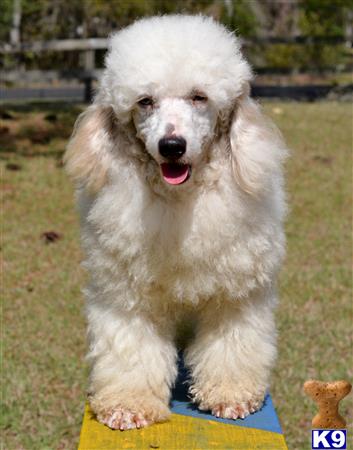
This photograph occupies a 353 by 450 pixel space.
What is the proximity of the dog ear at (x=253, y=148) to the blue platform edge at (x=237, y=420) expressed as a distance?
3.10ft

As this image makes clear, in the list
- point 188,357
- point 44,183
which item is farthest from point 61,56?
point 188,357

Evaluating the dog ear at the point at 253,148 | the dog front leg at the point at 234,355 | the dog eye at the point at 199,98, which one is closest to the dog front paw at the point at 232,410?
the dog front leg at the point at 234,355

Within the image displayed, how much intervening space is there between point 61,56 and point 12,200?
1337 centimetres

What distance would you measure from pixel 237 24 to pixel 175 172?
1038 centimetres

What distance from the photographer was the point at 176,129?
2965 mm

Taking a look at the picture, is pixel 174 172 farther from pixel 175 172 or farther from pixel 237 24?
pixel 237 24

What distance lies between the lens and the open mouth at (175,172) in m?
3.08

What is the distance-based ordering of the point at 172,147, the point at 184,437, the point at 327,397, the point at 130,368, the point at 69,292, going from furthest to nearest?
the point at 69,292, the point at 130,368, the point at 184,437, the point at 172,147, the point at 327,397

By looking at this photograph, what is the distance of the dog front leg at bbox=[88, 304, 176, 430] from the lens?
3328 millimetres

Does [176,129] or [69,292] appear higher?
[176,129]

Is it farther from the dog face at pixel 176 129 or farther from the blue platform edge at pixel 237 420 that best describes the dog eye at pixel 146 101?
the blue platform edge at pixel 237 420

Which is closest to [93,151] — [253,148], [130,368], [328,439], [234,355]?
[253,148]

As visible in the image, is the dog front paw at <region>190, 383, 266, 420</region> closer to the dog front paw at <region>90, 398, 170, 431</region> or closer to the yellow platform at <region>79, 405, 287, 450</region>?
the yellow platform at <region>79, 405, 287, 450</region>

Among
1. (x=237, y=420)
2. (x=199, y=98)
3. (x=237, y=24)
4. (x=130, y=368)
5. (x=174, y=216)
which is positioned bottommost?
(x=237, y=24)
